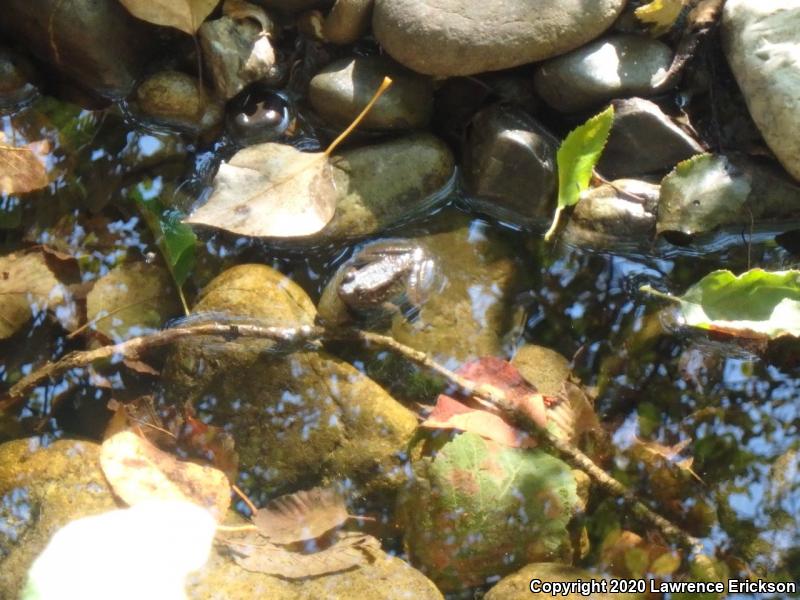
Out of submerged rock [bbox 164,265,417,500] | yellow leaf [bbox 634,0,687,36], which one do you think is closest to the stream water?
submerged rock [bbox 164,265,417,500]

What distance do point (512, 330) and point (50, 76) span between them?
1915mm

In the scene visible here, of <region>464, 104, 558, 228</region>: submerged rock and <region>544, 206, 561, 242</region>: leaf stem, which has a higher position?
<region>464, 104, 558, 228</region>: submerged rock

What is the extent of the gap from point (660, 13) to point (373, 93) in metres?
1.00

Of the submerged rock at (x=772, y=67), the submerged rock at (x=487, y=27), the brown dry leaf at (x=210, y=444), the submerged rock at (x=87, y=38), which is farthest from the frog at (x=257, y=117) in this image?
the submerged rock at (x=772, y=67)

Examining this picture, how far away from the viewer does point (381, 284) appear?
97.1 inches

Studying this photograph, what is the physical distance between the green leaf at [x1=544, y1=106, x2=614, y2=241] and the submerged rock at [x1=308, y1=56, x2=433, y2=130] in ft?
1.72

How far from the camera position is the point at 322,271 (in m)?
2.63

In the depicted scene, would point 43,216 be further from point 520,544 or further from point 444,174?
point 520,544

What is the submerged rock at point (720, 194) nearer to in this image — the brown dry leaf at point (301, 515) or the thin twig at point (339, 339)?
the thin twig at point (339, 339)

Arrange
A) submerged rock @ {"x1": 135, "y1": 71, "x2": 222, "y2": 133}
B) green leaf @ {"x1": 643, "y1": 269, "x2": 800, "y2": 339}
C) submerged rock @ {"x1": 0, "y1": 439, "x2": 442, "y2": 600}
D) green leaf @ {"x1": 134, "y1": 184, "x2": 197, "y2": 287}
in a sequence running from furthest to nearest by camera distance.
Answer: submerged rock @ {"x1": 135, "y1": 71, "x2": 222, "y2": 133} < green leaf @ {"x1": 134, "y1": 184, "x2": 197, "y2": 287} < green leaf @ {"x1": 643, "y1": 269, "x2": 800, "y2": 339} < submerged rock @ {"x1": 0, "y1": 439, "x2": 442, "y2": 600}

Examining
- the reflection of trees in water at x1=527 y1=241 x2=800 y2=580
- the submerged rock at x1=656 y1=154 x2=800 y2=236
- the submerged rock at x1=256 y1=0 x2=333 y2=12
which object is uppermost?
the submerged rock at x1=256 y1=0 x2=333 y2=12

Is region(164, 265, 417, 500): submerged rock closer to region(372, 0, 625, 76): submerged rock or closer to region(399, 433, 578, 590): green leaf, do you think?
region(399, 433, 578, 590): green leaf

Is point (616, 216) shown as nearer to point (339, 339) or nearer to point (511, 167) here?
point (511, 167)

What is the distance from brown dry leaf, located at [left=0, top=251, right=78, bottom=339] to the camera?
2.49m
